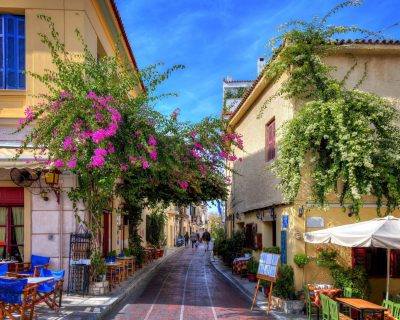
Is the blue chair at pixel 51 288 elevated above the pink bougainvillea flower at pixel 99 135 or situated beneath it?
situated beneath

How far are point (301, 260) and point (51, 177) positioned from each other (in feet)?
21.7

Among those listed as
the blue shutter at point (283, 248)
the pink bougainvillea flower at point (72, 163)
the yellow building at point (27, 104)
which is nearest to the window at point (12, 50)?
the yellow building at point (27, 104)

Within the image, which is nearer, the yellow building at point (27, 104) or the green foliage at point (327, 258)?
the green foliage at point (327, 258)

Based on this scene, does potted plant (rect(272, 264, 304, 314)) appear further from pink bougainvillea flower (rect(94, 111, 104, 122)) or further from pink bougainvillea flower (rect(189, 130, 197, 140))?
pink bougainvillea flower (rect(94, 111, 104, 122))

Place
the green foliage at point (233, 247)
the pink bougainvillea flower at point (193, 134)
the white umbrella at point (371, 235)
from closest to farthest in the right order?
the white umbrella at point (371, 235) → the pink bougainvillea flower at point (193, 134) → the green foliage at point (233, 247)

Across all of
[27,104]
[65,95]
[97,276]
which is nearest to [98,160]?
[65,95]

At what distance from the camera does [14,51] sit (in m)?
14.6

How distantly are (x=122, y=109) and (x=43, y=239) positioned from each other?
13.9ft

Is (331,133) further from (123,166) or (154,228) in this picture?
(154,228)

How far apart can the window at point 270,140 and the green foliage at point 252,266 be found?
3.56 m

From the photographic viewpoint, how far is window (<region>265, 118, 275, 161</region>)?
658 inches

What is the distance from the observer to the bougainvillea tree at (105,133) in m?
12.0

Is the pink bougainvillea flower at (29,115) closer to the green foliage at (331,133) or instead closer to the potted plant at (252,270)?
the green foliage at (331,133)

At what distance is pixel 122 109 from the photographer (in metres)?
12.8
